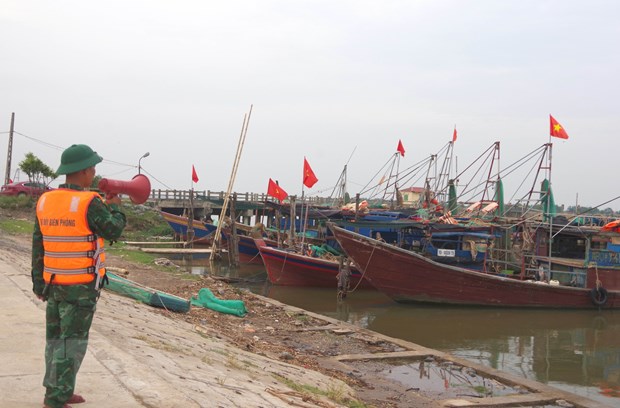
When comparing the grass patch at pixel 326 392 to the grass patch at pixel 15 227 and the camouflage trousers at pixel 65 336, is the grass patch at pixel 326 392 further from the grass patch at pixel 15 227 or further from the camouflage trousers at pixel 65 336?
the grass patch at pixel 15 227

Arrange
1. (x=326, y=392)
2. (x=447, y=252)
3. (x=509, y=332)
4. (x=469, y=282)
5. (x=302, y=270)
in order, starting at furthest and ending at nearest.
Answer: (x=302, y=270), (x=447, y=252), (x=469, y=282), (x=509, y=332), (x=326, y=392)

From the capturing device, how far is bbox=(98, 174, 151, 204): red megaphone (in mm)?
3600

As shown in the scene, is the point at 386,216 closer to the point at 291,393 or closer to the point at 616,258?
the point at 616,258

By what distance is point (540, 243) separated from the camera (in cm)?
2033

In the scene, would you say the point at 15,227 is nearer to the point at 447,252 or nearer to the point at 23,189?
the point at 23,189

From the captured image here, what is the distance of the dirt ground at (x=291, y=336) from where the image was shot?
A: 798 cm

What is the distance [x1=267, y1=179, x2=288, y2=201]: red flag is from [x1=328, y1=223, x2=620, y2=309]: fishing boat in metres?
5.56

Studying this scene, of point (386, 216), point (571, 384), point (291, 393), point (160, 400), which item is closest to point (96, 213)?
point (160, 400)

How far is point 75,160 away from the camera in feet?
12.0

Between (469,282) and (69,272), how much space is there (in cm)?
1618

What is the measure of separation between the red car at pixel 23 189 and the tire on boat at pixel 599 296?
2854cm

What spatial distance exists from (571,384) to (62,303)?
9.90m

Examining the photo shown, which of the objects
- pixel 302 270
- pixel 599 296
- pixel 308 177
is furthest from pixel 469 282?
pixel 308 177

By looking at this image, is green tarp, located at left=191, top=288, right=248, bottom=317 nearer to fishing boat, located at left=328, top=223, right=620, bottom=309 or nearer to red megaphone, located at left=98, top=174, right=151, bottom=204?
fishing boat, located at left=328, top=223, right=620, bottom=309
